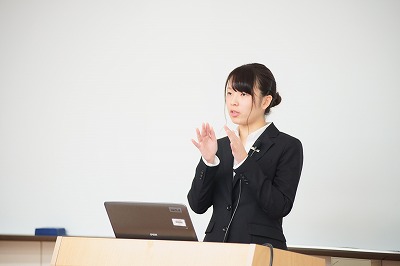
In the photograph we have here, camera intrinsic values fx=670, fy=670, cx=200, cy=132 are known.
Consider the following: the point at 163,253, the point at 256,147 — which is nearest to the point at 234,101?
the point at 256,147

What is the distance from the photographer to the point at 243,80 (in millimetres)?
2250

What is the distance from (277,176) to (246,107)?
0.25 meters

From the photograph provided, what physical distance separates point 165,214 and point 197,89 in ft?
5.56

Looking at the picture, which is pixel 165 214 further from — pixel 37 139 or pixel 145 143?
pixel 37 139

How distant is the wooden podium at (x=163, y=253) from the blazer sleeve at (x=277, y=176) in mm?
223

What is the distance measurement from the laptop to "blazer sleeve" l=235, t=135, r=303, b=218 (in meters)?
0.31

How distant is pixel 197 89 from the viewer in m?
3.50

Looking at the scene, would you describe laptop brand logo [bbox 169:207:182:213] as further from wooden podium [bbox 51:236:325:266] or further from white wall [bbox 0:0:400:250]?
white wall [bbox 0:0:400:250]

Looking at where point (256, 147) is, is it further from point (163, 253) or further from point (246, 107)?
point (163, 253)

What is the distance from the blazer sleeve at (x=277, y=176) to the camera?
2.08m

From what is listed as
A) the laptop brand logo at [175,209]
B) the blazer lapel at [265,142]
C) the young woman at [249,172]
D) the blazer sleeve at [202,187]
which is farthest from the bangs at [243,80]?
the laptop brand logo at [175,209]

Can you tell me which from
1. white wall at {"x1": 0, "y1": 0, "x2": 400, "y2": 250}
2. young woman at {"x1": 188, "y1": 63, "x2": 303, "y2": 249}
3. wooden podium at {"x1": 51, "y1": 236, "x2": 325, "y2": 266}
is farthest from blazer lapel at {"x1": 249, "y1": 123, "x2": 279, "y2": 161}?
white wall at {"x1": 0, "y1": 0, "x2": 400, "y2": 250}

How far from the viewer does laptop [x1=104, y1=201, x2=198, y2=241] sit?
1.85 m


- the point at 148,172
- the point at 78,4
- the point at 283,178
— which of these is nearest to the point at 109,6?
the point at 78,4
